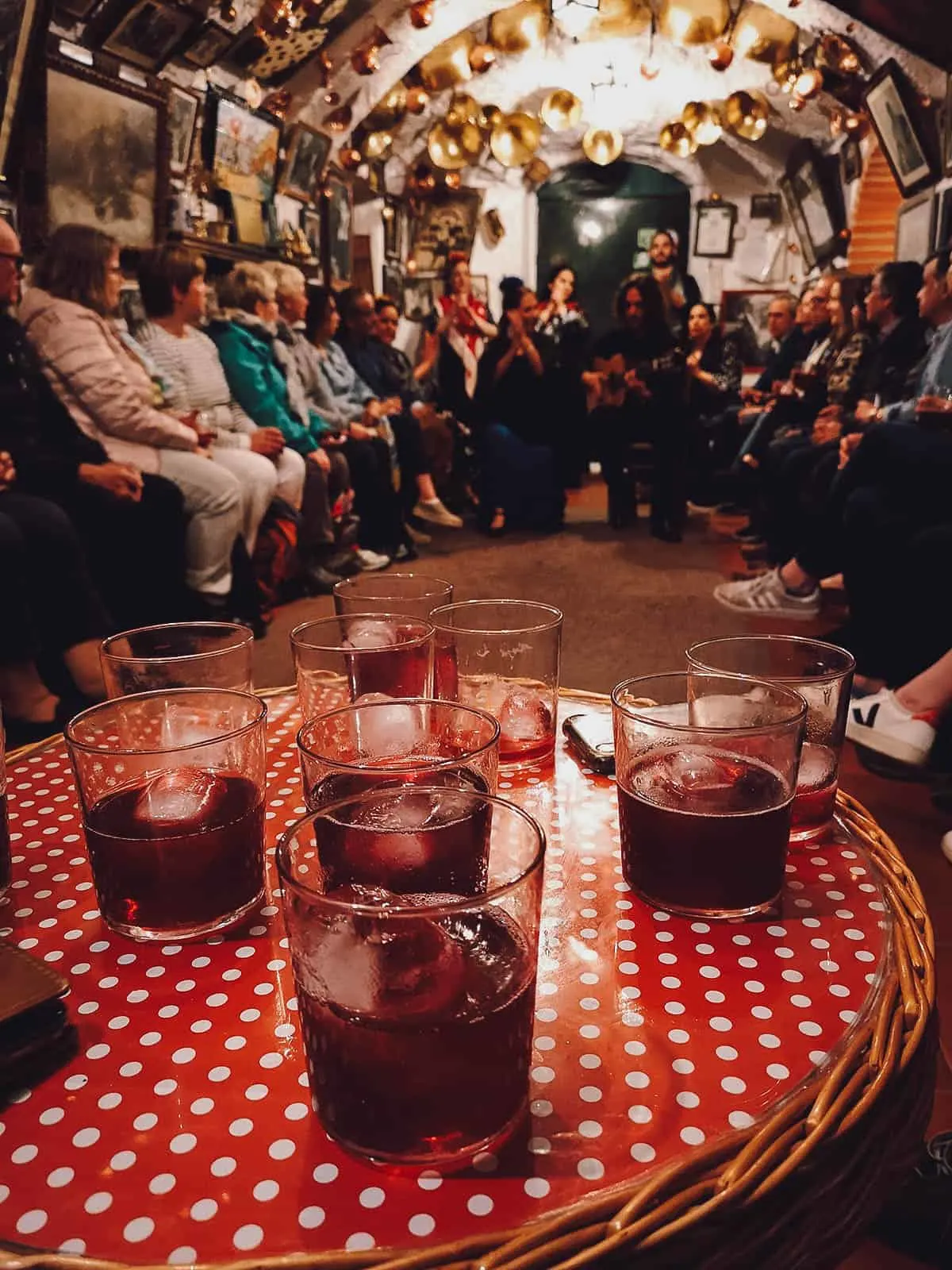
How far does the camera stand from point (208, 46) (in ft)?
14.5

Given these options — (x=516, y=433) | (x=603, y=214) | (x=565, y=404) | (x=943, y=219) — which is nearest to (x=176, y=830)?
(x=516, y=433)

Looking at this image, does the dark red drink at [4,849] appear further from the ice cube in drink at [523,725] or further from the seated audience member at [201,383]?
the seated audience member at [201,383]

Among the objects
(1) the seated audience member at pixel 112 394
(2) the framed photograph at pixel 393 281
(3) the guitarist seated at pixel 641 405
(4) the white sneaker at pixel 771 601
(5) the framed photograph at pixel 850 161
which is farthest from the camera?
(2) the framed photograph at pixel 393 281

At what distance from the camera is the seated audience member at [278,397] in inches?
158

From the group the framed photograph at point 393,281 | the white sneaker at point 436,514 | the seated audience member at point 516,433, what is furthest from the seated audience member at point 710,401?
the framed photograph at point 393,281

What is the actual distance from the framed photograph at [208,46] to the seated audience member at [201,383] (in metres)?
1.30

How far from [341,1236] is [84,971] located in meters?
0.30

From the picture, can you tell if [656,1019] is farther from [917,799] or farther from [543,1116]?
[917,799]

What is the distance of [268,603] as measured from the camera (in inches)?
143

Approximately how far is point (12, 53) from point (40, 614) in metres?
2.07

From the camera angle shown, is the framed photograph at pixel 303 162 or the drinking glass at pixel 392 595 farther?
the framed photograph at pixel 303 162

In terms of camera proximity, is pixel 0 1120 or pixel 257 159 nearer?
pixel 0 1120

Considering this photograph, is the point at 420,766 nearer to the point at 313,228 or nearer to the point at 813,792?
the point at 813,792

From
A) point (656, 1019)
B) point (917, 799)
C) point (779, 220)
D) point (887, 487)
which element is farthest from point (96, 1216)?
point (779, 220)
